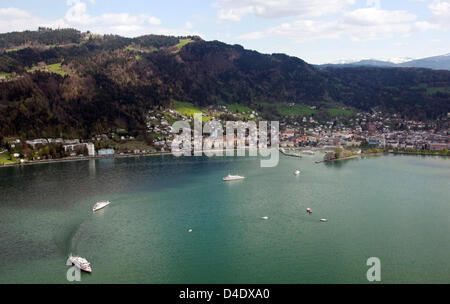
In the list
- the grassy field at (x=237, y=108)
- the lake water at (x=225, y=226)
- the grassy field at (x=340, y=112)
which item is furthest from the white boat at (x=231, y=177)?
the grassy field at (x=340, y=112)

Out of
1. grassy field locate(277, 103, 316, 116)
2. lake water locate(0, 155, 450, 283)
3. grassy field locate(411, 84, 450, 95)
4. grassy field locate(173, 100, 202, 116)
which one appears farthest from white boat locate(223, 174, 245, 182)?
grassy field locate(411, 84, 450, 95)

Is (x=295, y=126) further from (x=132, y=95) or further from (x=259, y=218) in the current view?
(x=259, y=218)

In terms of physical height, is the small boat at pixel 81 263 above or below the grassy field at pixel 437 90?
below

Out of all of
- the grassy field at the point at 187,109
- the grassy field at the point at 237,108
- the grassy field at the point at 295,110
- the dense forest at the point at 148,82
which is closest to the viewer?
the dense forest at the point at 148,82

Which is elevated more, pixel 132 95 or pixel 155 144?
pixel 132 95

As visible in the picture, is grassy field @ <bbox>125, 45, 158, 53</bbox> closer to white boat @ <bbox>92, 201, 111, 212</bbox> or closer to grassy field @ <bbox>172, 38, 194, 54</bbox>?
grassy field @ <bbox>172, 38, 194, 54</bbox>

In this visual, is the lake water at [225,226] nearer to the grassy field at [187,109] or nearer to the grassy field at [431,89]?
the grassy field at [187,109]
